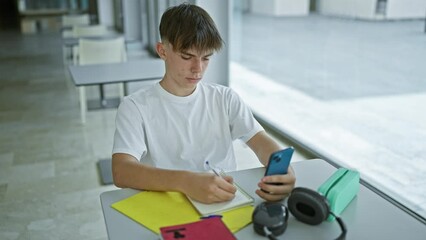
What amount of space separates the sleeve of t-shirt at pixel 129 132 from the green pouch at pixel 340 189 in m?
0.60

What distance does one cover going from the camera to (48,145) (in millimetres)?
3930

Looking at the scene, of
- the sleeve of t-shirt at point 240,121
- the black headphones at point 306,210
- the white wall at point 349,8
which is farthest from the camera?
the white wall at point 349,8

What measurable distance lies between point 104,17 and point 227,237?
11149mm

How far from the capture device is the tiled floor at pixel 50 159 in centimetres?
266

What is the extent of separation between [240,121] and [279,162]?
1.36 ft

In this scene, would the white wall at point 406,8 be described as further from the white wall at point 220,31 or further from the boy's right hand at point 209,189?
the boy's right hand at point 209,189

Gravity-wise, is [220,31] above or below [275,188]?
above

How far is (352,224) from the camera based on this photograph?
45.6 inches

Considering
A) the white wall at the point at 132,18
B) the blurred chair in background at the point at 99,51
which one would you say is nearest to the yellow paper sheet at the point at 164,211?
the blurred chair in background at the point at 99,51

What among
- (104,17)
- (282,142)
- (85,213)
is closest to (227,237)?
(85,213)

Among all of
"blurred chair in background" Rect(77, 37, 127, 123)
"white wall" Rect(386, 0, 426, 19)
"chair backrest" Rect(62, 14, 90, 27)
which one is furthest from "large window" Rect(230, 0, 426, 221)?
"chair backrest" Rect(62, 14, 90, 27)

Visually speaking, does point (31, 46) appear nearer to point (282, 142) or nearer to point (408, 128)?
point (282, 142)

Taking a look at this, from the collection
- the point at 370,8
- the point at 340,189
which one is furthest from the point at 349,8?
the point at 340,189

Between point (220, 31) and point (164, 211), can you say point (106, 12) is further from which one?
point (164, 211)
